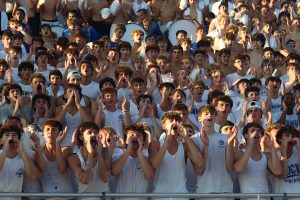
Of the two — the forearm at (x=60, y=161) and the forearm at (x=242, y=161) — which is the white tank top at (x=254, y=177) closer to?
the forearm at (x=242, y=161)

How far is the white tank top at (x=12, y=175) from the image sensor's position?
7789mm

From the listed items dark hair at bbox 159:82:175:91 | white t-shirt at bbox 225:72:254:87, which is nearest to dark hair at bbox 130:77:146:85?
dark hair at bbox 159:82:175:91

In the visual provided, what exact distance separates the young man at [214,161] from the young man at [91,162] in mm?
1011

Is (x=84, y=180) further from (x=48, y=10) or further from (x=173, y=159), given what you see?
(x=48, y=10)

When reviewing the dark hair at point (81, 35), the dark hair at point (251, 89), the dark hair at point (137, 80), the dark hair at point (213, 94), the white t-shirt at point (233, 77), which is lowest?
the dark hair at point (213, 94)

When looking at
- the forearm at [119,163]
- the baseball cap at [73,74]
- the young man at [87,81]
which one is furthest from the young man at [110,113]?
the forearm at [119,163]

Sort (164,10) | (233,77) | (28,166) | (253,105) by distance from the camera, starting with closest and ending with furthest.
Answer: (28,166), (253,105), (233,77), (164,10)

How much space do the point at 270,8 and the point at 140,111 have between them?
25.1 ft

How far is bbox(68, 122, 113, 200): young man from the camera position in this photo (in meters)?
7.83

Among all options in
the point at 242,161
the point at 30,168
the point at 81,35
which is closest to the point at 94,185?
the point at 30,168

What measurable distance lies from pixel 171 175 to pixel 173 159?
0.17 m

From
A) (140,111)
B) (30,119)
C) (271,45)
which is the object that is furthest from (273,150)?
(271,45)

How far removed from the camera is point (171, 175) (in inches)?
315

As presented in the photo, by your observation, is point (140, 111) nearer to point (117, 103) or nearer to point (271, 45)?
point (117, 103)
